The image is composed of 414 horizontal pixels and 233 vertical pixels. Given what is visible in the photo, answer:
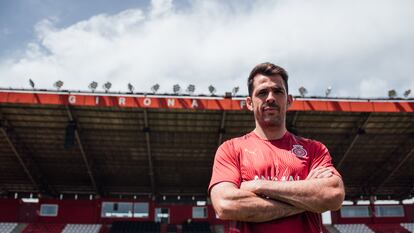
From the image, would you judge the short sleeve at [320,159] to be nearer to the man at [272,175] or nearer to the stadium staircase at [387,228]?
the man at [272,175]

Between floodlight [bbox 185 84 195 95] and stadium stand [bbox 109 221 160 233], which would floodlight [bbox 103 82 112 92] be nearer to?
floodlight [bbox 185 84 195 95]

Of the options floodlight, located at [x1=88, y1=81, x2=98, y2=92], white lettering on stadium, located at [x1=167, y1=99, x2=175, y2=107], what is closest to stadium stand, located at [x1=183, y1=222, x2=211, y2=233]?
white lettering on stadium, located at [x1=167, y1=99, x2=175, y2=107]

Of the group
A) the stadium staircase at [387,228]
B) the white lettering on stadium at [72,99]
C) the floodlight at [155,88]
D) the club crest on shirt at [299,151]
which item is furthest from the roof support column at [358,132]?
the club crest on shirt at [299,151]

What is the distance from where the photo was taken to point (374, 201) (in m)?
32.9

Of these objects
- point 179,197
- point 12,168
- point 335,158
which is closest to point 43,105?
point 12,168

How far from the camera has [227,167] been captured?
283 centimetres

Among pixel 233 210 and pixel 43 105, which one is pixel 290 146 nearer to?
pixel 233 210

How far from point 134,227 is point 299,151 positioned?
28.3m

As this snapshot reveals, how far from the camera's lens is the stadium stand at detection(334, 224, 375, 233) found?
30203 mm

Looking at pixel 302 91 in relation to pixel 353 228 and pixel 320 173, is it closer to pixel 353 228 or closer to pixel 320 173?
pixel 353 228

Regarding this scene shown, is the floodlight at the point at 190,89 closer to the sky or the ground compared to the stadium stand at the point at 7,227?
closer to the sky

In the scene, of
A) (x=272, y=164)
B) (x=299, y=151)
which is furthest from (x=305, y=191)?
(x=299, y=151)

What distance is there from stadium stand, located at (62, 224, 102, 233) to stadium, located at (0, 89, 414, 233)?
0.15 meters

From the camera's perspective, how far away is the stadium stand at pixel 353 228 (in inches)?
1189
